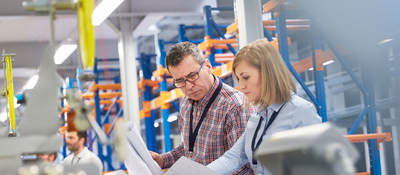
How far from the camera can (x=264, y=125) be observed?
2.34 meters

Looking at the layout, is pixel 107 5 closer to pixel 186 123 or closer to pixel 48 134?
pixel 186 123

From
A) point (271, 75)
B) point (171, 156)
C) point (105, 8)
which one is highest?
point (105, 8)

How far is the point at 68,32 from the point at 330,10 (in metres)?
8.23

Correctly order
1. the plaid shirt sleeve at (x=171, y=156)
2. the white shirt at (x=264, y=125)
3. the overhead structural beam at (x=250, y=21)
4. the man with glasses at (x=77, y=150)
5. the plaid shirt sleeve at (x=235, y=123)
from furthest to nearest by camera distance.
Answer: the overhead structural beam at (x=250, y=21), the plaid shirt sleeve at (x=171, y=156), the plaid shirt sleeve at (x=235, y=123), the white shirt at (x=264, y=125), the man with glasses at (x=77, y=150)

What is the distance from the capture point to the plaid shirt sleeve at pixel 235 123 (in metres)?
2.80

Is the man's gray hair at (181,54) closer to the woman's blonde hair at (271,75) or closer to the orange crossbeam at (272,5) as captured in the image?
the woman's blonde hair at (271,75)

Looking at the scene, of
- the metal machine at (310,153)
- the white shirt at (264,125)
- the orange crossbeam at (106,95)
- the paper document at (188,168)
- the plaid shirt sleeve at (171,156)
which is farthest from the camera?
the orange crossbeam at (106,95)

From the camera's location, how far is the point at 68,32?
1245cm

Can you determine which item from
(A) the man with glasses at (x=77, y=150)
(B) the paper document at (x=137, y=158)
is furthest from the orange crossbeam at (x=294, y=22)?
(B) the paper document at (x=137, y=158)

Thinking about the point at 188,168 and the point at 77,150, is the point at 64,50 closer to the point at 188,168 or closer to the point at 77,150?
the point at 77,150

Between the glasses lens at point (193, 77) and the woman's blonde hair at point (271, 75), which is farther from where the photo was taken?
the glasses lens at point (193, 77)

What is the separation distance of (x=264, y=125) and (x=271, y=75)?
0.25 m

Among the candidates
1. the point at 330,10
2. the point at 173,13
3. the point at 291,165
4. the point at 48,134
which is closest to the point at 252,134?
the point at 48,134

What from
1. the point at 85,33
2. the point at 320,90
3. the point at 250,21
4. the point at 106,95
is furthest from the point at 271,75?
the point at 106,95
